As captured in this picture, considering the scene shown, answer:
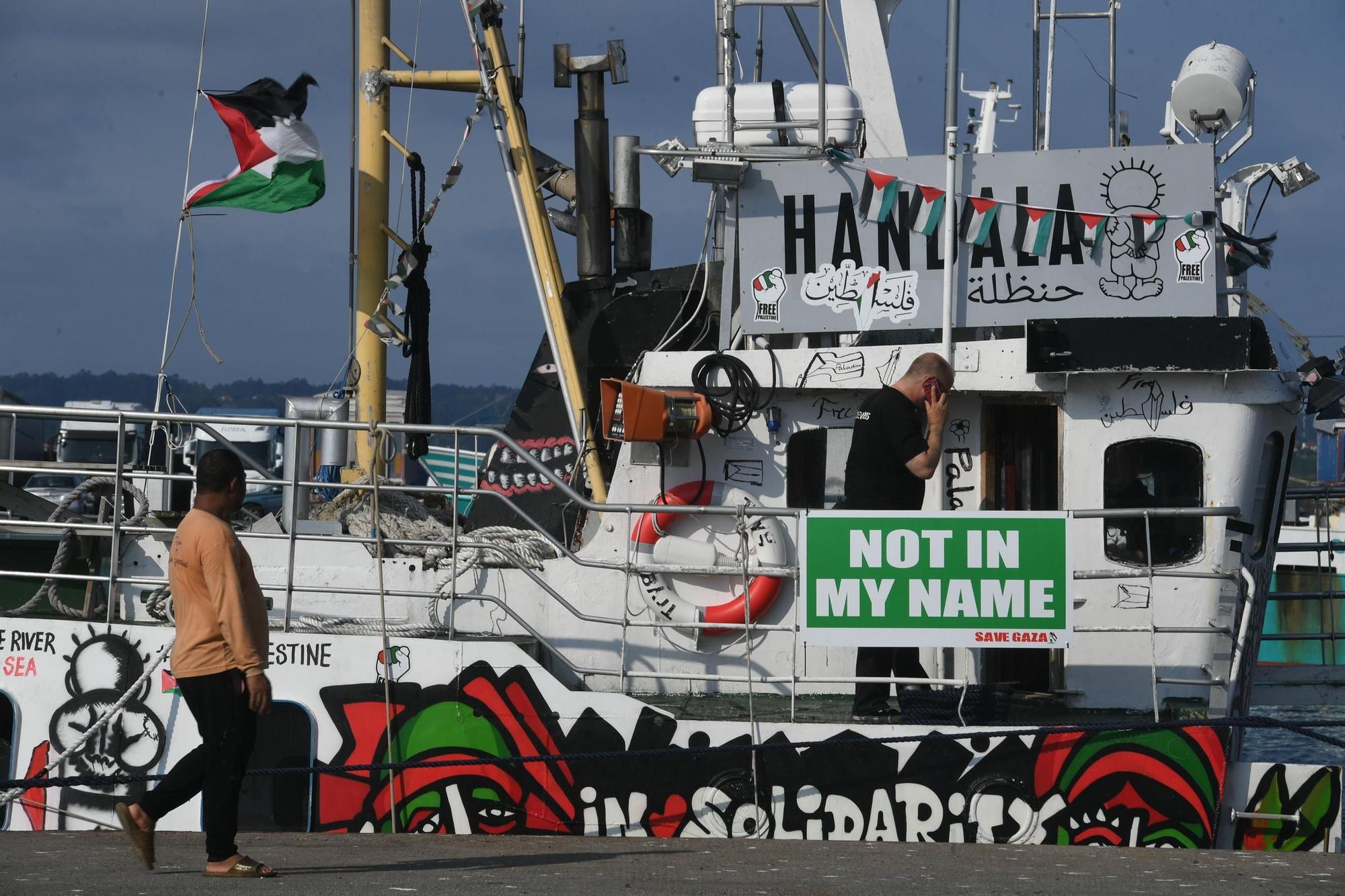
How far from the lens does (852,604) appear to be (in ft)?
21.9

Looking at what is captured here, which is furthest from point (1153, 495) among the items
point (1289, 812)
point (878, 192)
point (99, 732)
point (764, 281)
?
point (99, 732)

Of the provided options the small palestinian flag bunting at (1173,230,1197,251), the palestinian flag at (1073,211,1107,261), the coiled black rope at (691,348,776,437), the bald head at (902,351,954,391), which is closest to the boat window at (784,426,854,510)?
the coiled black rope at (691,348,776,437)

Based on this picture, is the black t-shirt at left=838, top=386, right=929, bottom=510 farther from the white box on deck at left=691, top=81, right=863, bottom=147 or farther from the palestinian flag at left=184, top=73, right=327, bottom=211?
the palestinian flag at left=184, top=73, right=327, bottom=211

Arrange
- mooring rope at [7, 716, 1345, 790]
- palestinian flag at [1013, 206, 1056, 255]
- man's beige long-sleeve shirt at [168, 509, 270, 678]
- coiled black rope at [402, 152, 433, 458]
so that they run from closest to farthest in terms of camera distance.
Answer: man's beige long-sleeve shirt at [168, 509, 270, 678] → mooring rope at [7, 716, 1345, 790] → palestinian flag at [1013, 206, 1056, 255] → coiled black rope at [402, 152, 433, 458]

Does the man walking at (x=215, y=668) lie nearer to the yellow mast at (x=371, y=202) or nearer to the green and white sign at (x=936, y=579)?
the green and white sign at (x=936, y=579)

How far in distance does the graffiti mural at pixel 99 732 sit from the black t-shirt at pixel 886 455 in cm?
367

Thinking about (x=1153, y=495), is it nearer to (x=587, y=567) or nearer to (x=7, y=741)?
(x=587, y=567)

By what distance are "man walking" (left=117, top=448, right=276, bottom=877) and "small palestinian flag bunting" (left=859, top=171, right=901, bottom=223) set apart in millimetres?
3899

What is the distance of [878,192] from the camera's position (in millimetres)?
7742

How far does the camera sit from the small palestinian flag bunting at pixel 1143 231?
7457 mm

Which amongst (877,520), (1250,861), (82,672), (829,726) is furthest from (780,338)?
(82,672)

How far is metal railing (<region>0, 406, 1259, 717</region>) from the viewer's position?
259 inches

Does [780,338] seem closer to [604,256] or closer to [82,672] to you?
[604,256]

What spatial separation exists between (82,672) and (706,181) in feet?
13.7
